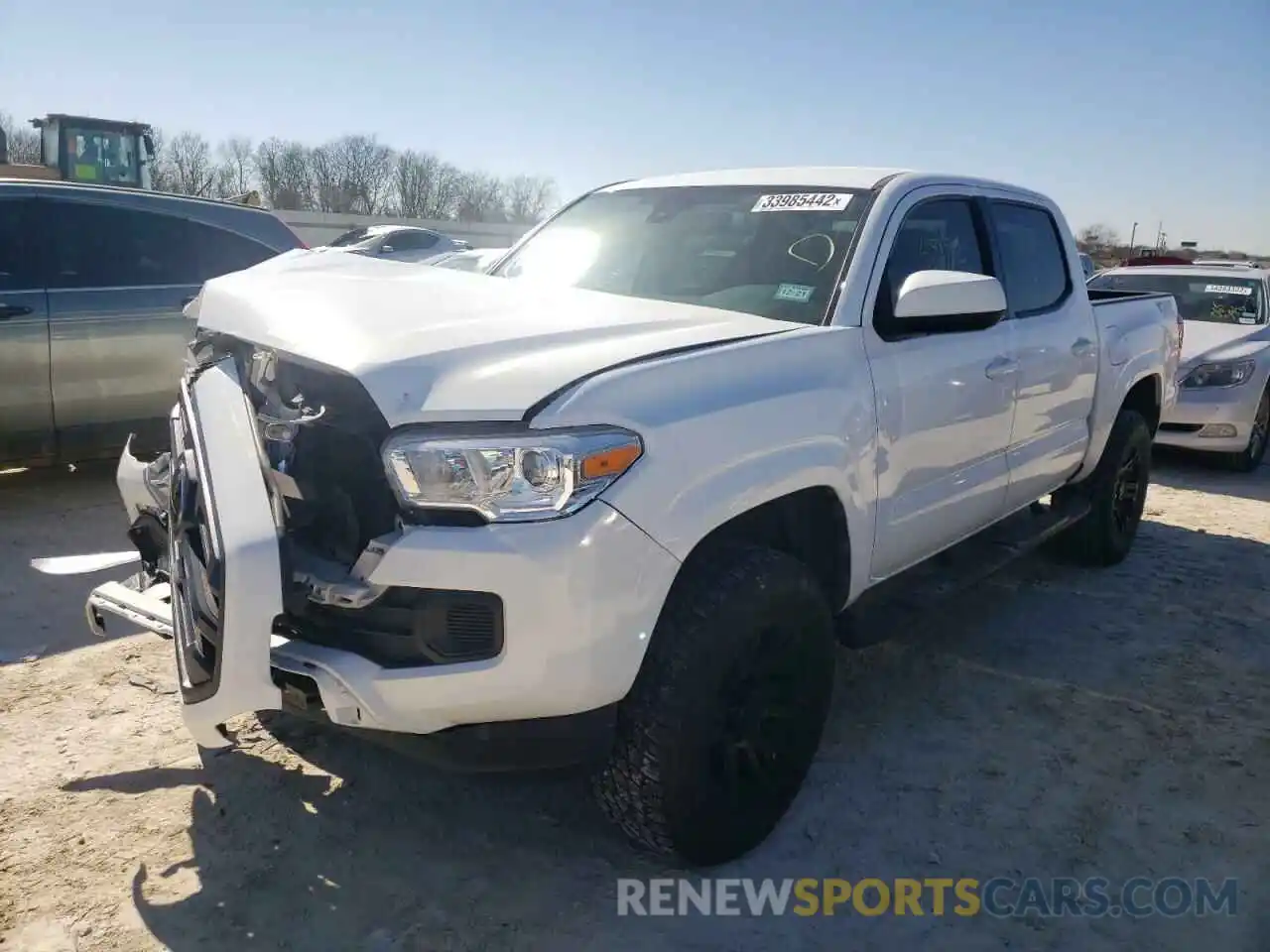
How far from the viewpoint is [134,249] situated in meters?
5.57

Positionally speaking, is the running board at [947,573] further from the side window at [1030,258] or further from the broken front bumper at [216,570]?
the broken front bumper at [216,570]

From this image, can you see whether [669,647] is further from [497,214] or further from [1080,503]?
[497,214]

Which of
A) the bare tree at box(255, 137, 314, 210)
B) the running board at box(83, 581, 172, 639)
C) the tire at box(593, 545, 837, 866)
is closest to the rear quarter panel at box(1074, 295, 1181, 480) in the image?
the tire at box(593, 545, 837, 866)

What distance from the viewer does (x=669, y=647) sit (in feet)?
7.35

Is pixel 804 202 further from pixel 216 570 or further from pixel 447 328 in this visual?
pixel 216 570

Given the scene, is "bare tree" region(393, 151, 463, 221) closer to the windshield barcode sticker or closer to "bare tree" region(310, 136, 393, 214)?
"bare tree" region(310, 136, 393, 214)

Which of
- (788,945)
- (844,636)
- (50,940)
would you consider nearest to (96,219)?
(50,940)

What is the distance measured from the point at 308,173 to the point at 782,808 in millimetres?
63082

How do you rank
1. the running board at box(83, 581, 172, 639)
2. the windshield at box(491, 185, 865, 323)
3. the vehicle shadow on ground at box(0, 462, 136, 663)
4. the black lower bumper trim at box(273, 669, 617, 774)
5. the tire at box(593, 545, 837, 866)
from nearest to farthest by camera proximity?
1. the black lower bumper trim at box(273, 669, 617, 774)
2. the tire at box(593, 545, 837, 866)
3. the running board at box(83, 581, 172, 639)
4. the windshield at box(491, 185, 865, 323)
5. the vehicle shadow on ground at box(0, 462, 136, 663)

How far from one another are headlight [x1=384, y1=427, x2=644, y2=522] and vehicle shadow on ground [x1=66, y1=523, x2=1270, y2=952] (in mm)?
715

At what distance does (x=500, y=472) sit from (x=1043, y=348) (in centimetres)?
269

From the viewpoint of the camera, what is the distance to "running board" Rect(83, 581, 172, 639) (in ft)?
8.36

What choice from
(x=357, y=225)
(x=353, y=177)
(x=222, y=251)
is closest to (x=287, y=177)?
(x=353, y=177)

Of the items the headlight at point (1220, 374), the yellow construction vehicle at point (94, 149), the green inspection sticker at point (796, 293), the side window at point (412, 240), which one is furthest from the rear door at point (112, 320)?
the yellow construction vehicle at point (94, 149)
